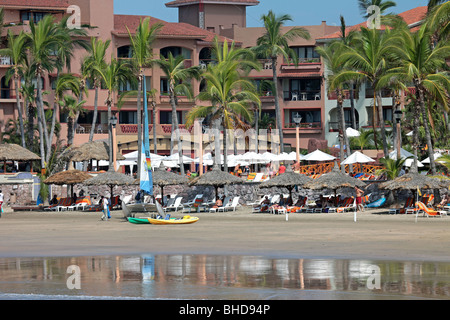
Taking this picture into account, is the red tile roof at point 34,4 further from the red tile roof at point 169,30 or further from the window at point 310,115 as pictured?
the window at point 310,115

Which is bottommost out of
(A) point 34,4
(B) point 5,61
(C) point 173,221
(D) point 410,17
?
(C) point 173,221

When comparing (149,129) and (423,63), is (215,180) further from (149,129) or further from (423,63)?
(149,129)

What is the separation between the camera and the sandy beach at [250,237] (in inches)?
911

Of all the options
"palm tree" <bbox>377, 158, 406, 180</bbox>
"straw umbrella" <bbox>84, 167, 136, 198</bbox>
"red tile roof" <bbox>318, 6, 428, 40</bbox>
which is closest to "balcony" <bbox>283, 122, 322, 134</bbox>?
"red tile roof" <bbox>318, 6, 428, 40</bbox>

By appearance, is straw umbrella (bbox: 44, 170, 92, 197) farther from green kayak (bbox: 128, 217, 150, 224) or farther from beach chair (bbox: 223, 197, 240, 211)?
green kayak (bbox: 128, 217, 150, 224)

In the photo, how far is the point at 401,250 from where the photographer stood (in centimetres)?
2297

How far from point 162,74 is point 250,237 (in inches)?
1742

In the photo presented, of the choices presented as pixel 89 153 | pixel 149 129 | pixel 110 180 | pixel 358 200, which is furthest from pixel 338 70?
pixel 149 129

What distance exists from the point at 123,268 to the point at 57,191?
34.2 meters

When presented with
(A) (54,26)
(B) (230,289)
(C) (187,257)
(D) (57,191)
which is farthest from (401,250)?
(A) (54,26)

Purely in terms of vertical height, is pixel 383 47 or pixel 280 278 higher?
pixel 383 47

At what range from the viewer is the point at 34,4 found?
67438 millimetres
